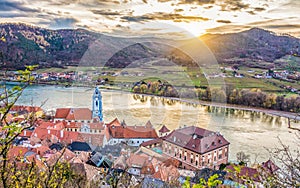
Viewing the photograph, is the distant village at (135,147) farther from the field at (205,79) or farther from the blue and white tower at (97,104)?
the field at (205,79)

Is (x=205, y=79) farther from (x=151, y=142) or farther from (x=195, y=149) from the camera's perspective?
(x=195, y=149)

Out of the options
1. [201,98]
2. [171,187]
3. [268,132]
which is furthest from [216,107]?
[171,187]

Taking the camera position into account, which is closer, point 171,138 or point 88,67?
point 171,138

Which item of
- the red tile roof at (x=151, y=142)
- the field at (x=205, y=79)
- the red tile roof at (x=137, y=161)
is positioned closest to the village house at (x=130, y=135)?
the red tile roof at (x=151, y=142)

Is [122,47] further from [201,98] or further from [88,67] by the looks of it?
[88,67]

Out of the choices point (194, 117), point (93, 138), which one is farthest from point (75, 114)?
point (194, 117)

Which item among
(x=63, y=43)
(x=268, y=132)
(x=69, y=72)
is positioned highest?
(x=63, y=43)
